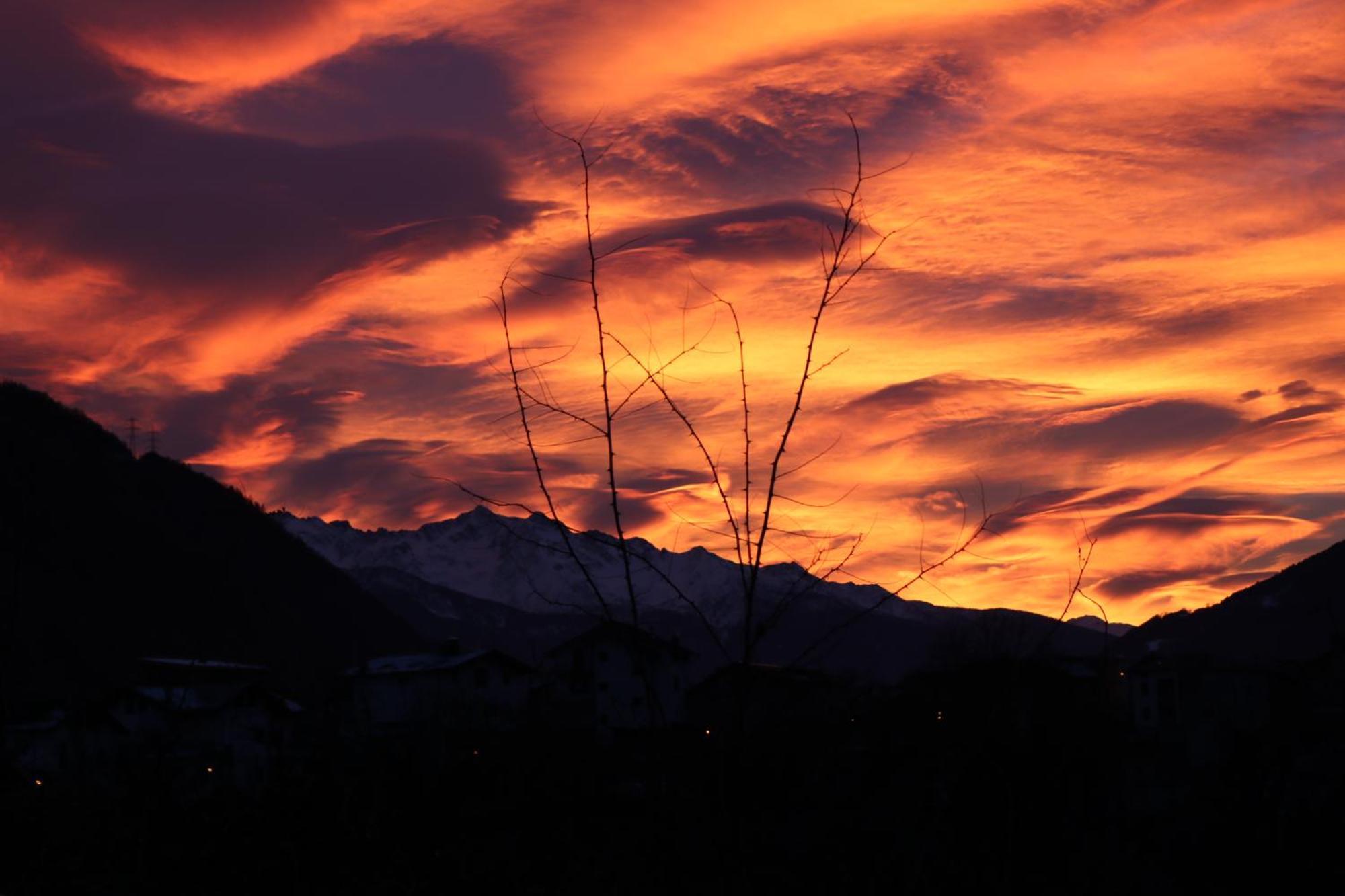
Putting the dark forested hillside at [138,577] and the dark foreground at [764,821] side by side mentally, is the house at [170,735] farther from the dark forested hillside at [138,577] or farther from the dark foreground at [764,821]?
the dark forested hillside at [138,577]

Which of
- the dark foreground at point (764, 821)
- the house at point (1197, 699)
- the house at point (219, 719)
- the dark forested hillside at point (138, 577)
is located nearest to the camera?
the dark foreground at point (764, 821)

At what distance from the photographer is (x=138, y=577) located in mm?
79438

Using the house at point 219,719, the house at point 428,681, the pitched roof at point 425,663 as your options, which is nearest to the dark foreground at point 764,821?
the house at point 219,719

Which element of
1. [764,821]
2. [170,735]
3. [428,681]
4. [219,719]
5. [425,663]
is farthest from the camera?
[425,663]

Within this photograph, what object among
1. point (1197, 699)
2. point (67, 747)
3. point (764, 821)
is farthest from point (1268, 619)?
point (764, 821)

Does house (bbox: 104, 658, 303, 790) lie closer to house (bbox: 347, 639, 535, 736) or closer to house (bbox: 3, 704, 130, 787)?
house (bbox: 3, 704, 130, 787)

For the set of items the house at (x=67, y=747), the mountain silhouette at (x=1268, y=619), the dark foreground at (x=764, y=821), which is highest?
the mountain silhouette at (x=1268, y=619)

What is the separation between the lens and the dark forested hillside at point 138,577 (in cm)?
6425

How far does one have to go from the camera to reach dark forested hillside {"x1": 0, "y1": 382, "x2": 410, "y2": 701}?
2530 inches

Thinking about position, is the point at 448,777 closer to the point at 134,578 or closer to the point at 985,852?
the point at 985,852

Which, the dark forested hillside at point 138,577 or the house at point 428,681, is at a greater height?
the dark forested hillside at point 138,577

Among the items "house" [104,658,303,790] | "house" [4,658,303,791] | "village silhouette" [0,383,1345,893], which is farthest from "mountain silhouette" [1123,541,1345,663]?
"village silhouette" [0,383,1345,893]

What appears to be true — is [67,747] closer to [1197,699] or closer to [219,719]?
[219,719]

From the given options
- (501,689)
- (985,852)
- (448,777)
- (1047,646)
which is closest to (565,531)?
(1047,646)
